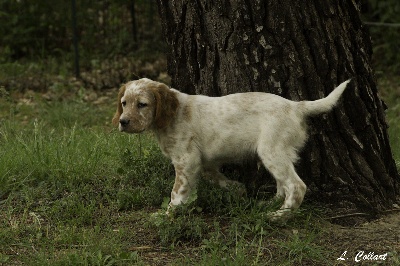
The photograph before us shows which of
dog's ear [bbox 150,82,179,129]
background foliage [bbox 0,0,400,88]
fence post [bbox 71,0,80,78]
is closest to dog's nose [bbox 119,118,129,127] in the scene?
dog's ear [bbox 150,82,179,129]

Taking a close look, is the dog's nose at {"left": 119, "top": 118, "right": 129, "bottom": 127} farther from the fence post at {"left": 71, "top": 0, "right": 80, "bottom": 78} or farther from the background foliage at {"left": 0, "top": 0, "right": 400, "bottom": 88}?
the background foliage at {"left": 0, "top": 0, "right": 400, "bottom": 88}

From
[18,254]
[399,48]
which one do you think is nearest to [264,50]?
[18,254]

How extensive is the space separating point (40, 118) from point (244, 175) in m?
4.68

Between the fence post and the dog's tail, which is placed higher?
the fence post

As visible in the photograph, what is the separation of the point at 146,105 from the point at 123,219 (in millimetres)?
882

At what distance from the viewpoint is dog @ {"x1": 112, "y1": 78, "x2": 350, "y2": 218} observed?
479cm


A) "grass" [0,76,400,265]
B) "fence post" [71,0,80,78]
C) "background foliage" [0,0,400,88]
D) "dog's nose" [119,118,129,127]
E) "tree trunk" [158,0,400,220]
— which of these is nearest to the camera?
"grass" [0,76,400,265]

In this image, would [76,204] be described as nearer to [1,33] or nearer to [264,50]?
[264,50]

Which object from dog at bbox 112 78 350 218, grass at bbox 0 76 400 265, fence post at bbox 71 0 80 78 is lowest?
grass at bbox 0 76 400 265

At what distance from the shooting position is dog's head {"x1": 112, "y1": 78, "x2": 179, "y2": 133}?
4.84m

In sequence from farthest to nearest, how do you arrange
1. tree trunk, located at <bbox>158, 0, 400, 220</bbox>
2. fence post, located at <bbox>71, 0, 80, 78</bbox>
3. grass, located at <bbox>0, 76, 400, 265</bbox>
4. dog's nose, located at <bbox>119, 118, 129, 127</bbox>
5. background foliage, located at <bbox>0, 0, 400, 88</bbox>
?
background foliage, located at <bbox>0, 0, 400, 88</bbox>, fence post, located at <bbox>71, 0, 80, 78</bbox>, tree trunk, located at <bbox>158, 0, 400, 220</bbox>, dog's nose, located at <bbox>119, 118, 129, 127</bbox>, grass, located at <bbox>0, 76, 400, 265</bbox>

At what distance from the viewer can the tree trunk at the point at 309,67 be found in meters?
5.09

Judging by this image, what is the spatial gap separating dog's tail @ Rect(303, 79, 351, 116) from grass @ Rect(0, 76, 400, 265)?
709 mm

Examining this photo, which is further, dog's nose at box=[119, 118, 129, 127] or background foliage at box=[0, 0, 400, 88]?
background foliage at box=[0, 0, 400, 88]
